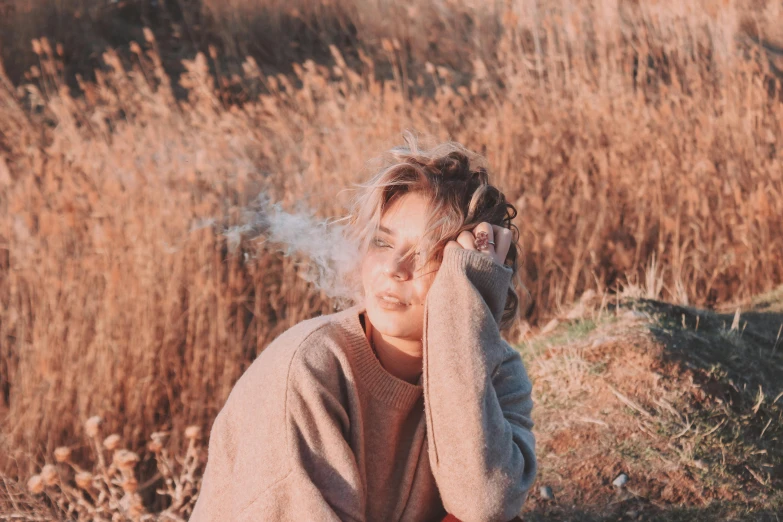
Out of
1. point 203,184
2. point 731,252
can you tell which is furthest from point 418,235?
point 731,252

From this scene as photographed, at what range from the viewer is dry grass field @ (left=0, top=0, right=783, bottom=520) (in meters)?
2.81

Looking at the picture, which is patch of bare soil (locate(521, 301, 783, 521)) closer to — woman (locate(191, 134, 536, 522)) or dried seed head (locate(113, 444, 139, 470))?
woman (locate(191, 134, 536, 522))

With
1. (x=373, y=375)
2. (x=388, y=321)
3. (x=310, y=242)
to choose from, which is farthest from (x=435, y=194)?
(x=310, y=242)

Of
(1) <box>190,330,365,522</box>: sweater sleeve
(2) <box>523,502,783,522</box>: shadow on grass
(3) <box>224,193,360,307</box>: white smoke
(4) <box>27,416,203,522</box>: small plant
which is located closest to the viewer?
(1) <box>190,330,365,522</box>: sweater sleeve

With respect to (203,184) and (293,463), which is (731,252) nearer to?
(203,184)

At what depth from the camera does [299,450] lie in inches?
67.4

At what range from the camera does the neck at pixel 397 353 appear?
75.0 inches

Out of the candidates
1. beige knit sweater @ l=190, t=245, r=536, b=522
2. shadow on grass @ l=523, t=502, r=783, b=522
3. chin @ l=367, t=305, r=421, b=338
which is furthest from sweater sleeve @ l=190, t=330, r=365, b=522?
shadow on grass @ l=523, t=502, r=783, b=522

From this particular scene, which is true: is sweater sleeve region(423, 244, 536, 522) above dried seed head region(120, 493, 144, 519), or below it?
above

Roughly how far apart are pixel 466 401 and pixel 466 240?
0.36 metres

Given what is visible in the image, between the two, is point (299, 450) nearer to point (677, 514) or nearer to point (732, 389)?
point (677, 514)

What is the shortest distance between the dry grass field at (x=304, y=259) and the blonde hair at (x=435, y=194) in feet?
2.91

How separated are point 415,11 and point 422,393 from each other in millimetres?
6887

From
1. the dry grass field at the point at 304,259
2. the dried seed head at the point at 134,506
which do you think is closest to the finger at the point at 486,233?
the dry grass field at the point at 304,259
